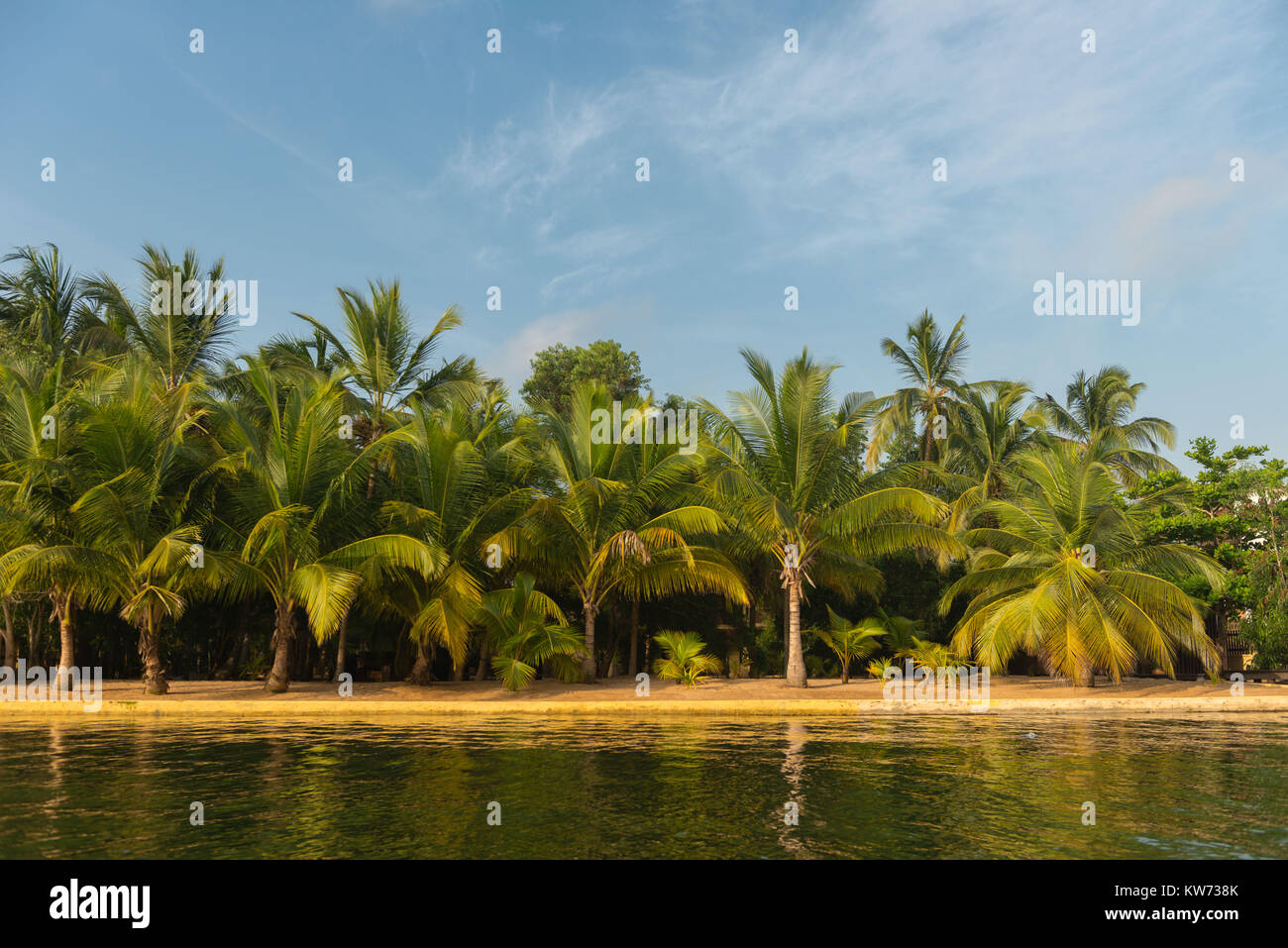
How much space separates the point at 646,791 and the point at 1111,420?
119ft

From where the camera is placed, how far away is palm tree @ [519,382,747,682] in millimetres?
20969

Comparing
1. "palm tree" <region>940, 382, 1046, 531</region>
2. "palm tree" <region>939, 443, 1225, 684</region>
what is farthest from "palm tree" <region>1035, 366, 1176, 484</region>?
"palm tree" <region>939, 443, 1225, 684</region>

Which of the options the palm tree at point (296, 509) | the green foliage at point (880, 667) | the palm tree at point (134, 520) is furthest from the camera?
the green foliage at point (880, 667)

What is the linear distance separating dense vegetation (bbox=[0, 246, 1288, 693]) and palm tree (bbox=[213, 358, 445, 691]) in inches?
2.7

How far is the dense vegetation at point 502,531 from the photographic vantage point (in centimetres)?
1927

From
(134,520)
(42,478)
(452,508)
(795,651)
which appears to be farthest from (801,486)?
(42,478)

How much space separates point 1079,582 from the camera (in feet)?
64.6

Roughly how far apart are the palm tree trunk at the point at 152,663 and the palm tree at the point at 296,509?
6.06 ft

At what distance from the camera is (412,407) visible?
74.4 feet
